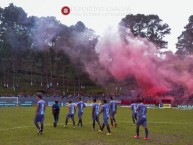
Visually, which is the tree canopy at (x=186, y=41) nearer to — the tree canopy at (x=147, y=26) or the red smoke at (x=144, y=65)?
the tree canopy at (x=147, y=26)

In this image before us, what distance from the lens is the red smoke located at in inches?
2682

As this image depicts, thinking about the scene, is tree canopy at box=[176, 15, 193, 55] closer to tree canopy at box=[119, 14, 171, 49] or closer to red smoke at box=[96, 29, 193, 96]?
tree canopy at box=[119, 14, 171, 49]

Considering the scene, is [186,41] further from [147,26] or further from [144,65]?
[144,65]

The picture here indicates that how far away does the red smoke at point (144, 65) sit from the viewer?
68.1 m

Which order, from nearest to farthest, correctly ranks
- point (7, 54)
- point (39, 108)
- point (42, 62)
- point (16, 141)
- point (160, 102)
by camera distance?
point (16, 141), point (39, 108), point (160, 102), point (7, 54), point (42, 62)

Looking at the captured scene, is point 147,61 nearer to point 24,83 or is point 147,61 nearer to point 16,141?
point 24,83

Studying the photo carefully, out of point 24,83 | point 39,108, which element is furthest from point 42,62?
point 39,108

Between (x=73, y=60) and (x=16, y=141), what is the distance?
69991mm

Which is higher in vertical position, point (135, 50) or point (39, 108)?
point (135, 50)

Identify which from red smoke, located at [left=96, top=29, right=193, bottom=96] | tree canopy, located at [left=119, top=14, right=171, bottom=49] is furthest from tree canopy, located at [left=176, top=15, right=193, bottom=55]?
red smoke, located at [left=96, top=29, right=193, bottom=96]

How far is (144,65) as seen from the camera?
226 feet

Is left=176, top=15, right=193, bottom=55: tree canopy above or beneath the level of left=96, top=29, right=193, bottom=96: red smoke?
above

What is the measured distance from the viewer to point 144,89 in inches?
2899

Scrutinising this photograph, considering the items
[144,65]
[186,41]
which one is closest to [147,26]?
[186,41]
